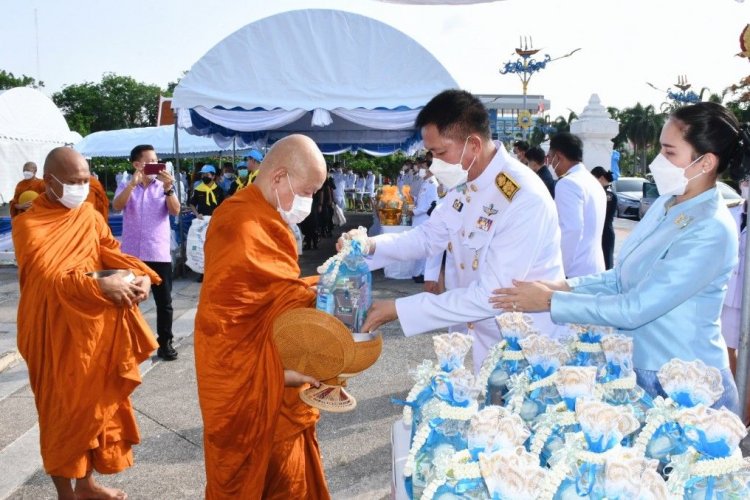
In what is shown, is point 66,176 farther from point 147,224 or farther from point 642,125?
Result: point 642,125

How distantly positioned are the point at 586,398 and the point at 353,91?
7.89 metres

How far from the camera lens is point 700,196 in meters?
2.24

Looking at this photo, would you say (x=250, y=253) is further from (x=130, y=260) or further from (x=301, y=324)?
(x=130, y=260)

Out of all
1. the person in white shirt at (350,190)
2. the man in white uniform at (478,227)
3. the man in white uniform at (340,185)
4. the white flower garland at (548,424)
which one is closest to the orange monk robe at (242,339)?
the man in white uniform at (478,227)

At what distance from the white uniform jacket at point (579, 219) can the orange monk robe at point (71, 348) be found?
3755 mm

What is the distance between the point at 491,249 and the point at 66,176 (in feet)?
7.84

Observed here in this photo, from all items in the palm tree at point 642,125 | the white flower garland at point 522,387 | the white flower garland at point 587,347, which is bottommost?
the white flower garland at point 522,387

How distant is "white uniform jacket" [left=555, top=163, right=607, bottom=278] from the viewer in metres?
5.63

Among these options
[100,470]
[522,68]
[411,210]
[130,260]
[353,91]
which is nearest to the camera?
[100,470]

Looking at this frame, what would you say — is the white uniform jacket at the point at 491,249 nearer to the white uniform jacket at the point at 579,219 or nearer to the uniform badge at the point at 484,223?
the uniform badge at the point at 484,223

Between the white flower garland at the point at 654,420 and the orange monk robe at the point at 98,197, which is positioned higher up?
the orange monk robe at the point at 98,197

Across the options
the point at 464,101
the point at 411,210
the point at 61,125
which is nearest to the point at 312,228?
the point at 411,210

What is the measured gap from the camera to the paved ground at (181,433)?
3.73 meters

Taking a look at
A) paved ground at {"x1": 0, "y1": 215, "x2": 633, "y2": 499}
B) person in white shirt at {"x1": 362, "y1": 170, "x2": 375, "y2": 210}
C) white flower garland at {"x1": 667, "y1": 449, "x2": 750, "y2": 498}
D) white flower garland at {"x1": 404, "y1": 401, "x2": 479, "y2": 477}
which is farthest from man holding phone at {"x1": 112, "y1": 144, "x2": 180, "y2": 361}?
person in white shirt at {"x1": 362, "y1": 170, "x2": 375, "y2": 210}
